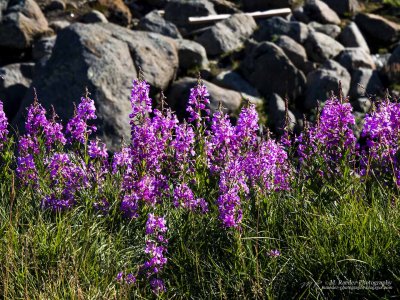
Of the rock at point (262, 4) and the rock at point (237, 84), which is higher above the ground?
the rock at point (237, 84)

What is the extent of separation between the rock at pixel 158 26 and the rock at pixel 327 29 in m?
3.24

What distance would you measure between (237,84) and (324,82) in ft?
5.62

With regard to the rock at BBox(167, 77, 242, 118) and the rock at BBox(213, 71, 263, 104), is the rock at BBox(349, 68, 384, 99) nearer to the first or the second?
the rock at BBox(213, 71, 263, 104)

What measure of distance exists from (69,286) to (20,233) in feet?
4.10

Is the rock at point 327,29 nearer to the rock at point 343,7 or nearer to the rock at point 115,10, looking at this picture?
the rock at point 343,7

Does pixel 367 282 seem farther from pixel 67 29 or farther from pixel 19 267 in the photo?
pixel 67 29

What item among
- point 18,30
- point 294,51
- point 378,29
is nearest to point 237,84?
point 294,51

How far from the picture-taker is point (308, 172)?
6.60m

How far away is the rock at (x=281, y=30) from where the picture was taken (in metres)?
16.1

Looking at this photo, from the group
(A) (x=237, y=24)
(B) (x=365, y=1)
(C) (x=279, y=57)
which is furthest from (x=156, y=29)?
(B) (x=365, y=1)

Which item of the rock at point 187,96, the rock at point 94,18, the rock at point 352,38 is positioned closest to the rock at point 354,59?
the rock at point 352,38

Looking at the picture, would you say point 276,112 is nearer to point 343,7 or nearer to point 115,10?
point 115,10

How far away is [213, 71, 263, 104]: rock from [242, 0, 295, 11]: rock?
345 centimetres

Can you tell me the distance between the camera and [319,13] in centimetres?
1745
